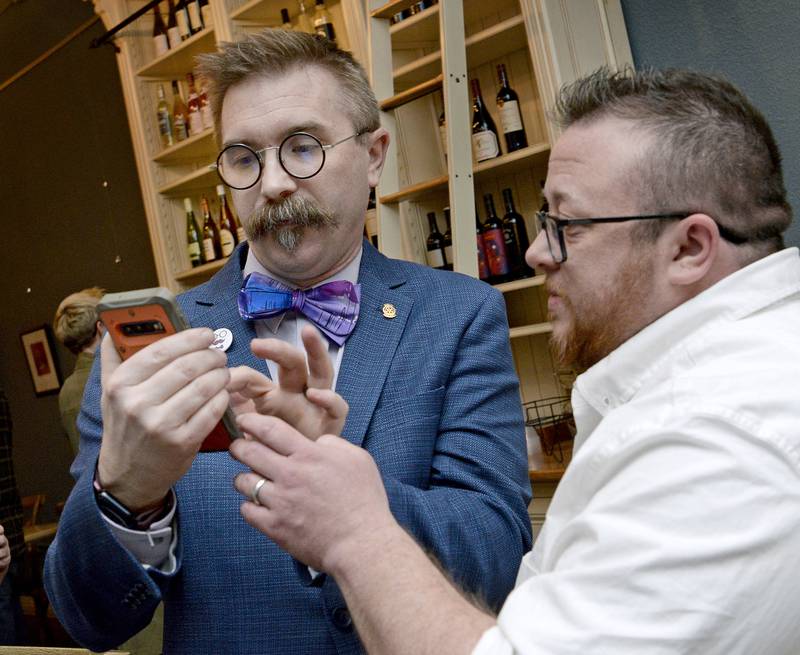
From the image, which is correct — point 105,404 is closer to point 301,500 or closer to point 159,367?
point 159,367

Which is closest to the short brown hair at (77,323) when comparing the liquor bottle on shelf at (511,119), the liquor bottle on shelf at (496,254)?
the liquor bottle on shelf at (496,254)

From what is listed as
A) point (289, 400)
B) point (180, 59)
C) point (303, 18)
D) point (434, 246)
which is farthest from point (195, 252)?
point (289, 400)

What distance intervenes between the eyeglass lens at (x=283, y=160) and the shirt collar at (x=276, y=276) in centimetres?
14

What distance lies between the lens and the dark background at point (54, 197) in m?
5.82

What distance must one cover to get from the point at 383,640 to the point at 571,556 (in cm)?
21

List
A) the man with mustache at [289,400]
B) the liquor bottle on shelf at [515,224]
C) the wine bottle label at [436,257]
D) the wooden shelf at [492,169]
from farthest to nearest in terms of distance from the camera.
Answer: the wine bottle label at [436,257] < the liquor bottle on shelf at [515,224] < the wooden shelf at [492,169] < the man with mustache at [289,400]

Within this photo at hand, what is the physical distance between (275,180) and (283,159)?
1.8 inches

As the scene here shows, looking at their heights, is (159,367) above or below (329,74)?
below

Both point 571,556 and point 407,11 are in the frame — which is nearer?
point 571,556

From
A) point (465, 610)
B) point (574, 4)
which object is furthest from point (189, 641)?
point (574, 4)

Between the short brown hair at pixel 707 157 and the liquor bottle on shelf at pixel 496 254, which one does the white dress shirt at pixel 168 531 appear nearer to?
the short brown hair at pixel 707 157

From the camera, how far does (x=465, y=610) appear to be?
0.92 m

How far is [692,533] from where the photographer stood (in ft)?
2.71

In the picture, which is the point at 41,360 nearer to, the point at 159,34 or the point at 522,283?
the point at 159,34
